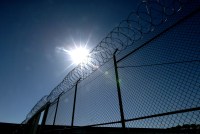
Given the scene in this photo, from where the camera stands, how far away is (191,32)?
2.65 meters

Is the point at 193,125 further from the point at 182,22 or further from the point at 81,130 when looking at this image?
the point at 81,130

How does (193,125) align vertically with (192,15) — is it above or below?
below

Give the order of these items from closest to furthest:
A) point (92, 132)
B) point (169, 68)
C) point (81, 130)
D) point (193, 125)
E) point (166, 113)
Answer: point (193, 125), point (166, 113), point (169, 68), point (81, 130), point (92, 132)

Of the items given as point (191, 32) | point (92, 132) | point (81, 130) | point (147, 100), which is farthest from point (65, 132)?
point (92, 132)

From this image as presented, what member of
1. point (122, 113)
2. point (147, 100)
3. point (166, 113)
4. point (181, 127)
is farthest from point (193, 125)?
point (122, 113)

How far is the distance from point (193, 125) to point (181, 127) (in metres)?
0.22

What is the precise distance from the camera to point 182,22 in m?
2.68

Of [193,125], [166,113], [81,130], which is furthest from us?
[81,130]

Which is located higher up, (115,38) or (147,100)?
(115,38)

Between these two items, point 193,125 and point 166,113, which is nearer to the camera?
point 193,125

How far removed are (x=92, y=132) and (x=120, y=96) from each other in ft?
35.8

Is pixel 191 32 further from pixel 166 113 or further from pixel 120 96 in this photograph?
pixel 120 96

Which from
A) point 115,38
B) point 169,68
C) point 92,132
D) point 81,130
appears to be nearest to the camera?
point 169,68

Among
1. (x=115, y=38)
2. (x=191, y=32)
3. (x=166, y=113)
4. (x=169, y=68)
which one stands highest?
(x=115, y=38)
